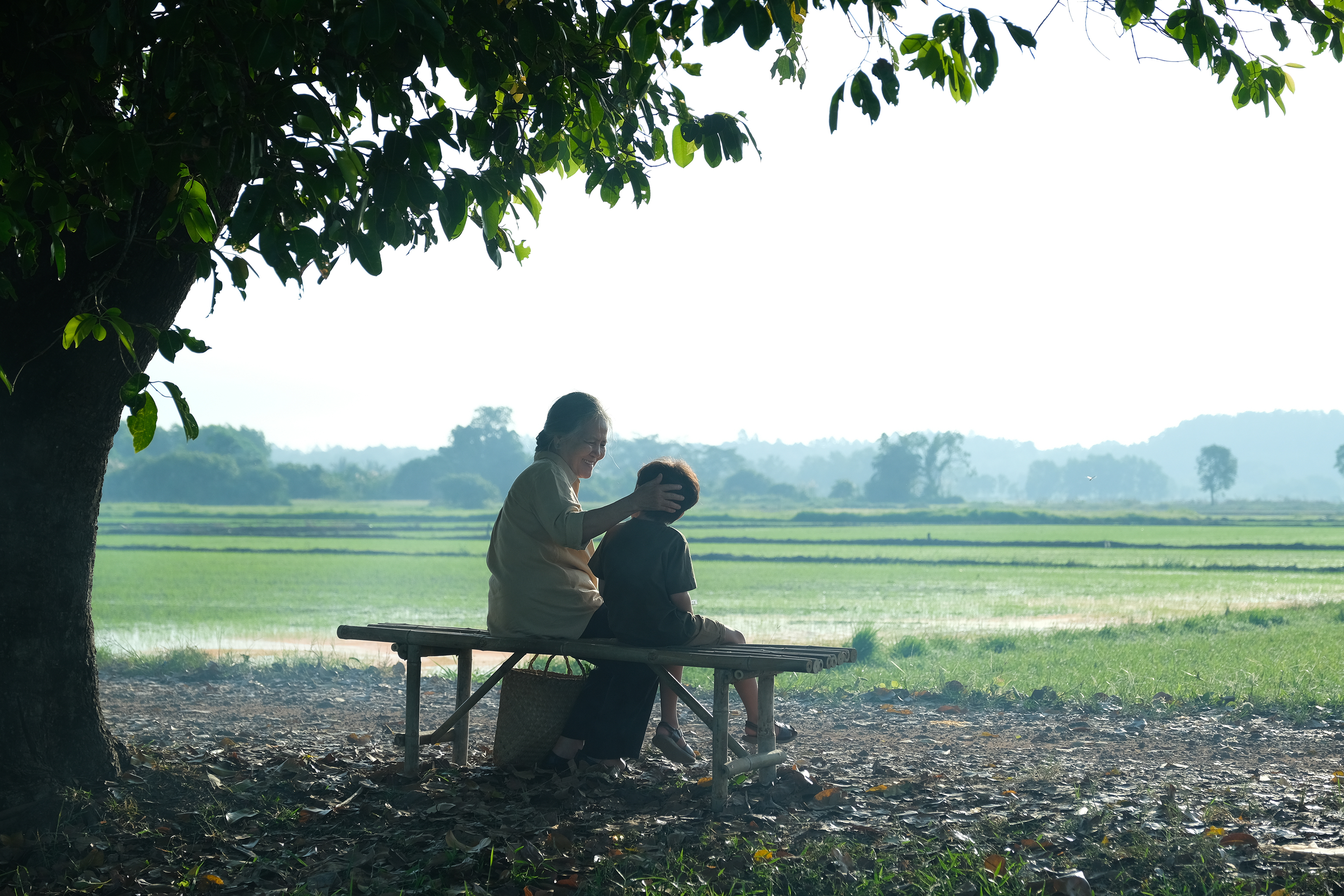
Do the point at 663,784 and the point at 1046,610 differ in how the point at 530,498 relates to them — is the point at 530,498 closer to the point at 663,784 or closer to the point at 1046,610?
the point at 663,784

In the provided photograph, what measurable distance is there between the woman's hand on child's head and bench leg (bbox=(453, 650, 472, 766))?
1.37 metres

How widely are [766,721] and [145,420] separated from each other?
10.0 feet

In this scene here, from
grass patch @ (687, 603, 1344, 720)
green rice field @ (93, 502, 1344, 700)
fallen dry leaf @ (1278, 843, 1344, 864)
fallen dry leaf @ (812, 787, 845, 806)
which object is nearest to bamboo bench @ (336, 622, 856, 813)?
fallen dry leaf @ (812, 787, 845, 806)

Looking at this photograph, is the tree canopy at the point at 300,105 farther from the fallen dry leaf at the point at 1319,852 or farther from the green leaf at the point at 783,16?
the fallen dry leaf at the point at 1319,852

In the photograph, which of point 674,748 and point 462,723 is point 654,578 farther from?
point 462,723

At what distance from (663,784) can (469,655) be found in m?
1.27

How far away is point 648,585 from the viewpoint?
200 inches

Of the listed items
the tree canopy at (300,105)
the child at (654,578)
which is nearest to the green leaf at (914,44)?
the tree canopy at (300,105)

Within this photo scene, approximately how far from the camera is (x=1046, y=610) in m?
20.2

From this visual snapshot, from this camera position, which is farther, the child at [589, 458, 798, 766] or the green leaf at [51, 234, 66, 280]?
the child at [589, 458, 798, 766]

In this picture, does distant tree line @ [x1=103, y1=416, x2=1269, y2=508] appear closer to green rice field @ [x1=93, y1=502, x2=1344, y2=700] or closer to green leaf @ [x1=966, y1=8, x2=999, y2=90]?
green rice field @ [x1=93, y1=502, x2=1344, y2=700]

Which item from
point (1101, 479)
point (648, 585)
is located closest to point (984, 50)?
point (648, 585)

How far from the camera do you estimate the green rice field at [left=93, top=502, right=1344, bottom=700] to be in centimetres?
1027

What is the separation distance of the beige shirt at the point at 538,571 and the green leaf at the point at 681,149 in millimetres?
1566
